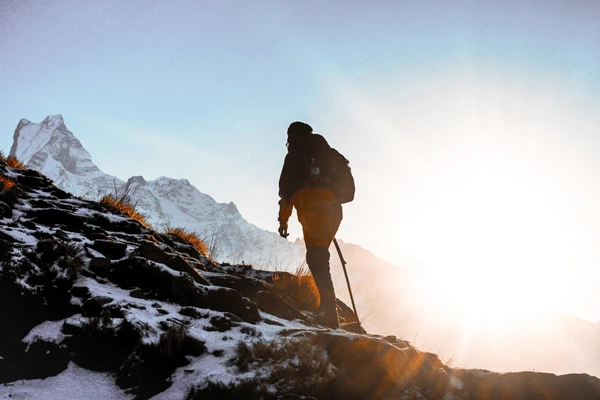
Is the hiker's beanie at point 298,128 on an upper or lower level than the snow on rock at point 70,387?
upper

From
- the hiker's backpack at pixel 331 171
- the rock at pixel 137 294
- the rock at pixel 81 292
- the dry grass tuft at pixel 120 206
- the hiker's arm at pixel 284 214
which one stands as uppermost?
the hiker's backpack at pixel 331 171

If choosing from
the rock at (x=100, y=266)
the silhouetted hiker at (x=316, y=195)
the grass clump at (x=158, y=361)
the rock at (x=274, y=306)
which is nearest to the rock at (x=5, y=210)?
the rock at (x=100, y=266)

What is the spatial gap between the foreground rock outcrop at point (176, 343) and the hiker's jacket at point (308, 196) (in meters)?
1.30

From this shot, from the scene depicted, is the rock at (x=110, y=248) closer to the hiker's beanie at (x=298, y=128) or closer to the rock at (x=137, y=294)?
the rock at (x=137, y=294)

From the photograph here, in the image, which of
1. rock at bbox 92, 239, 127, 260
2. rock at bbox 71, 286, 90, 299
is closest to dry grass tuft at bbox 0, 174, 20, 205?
rock at bbox 92, 239, 127, 260

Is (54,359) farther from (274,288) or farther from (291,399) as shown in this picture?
(274,288)

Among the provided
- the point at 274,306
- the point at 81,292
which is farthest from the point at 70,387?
the point at 274,306

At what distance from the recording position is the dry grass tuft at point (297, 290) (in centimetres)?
607

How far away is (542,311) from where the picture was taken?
16625 cm

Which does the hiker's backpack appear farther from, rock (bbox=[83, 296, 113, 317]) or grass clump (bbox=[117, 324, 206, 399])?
rock (bbox=[83, 296, 113, 317])

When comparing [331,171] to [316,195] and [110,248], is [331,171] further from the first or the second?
[110,248]

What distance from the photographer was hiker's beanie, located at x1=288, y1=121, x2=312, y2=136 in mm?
5719

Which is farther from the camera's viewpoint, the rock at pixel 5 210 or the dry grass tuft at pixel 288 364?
the rock at pixel 5 210

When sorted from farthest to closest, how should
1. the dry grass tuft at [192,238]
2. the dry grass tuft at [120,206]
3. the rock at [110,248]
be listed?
the dry grass tuft at [192,238] < the dry grass tuft at [120,206] < the rock at [110,248]
